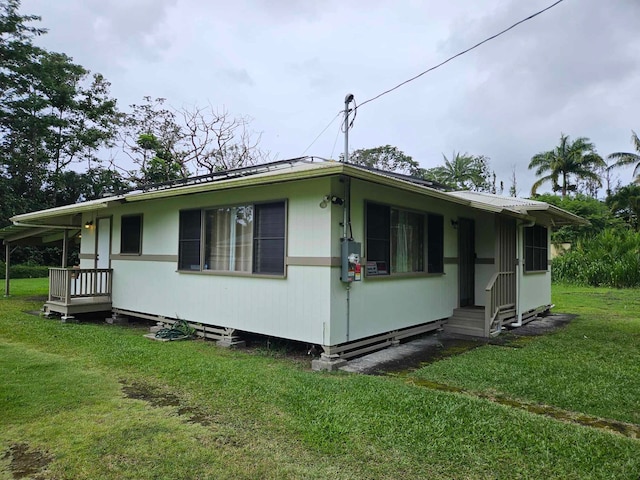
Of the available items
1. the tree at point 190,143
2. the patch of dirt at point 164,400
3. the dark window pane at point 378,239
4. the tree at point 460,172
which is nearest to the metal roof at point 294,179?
the dark window pane at point 378,239

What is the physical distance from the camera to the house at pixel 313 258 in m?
5.54

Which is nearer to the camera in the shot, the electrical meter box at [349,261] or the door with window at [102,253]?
the electrical meter box at [349,261]

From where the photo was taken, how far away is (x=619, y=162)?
98.5 ft

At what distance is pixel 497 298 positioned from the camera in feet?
25.1

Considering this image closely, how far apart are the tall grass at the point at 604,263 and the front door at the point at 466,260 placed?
37.4ft

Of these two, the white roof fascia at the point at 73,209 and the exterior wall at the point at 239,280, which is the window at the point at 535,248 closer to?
the exterior wall at the point at 239,280

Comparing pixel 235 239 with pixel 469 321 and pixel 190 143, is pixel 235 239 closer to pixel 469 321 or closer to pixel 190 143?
pixel 469 321

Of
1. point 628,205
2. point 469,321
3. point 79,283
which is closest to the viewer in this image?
point 469,321

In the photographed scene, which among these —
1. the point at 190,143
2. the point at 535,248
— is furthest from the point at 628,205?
the point at 190,143

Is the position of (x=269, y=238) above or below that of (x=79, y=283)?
above

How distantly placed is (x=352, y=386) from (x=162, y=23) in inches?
497

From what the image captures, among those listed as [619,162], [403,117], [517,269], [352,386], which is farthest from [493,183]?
[352,386]

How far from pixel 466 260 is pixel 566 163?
28.1 m

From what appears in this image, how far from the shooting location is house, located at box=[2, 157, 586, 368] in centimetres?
554
